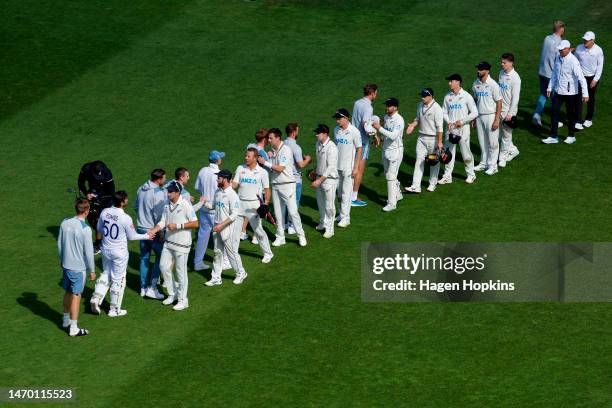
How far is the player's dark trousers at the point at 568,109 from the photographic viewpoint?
76.4 feet

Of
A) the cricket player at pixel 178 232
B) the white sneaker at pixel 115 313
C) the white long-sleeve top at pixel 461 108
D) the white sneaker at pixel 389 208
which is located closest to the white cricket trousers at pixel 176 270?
the cricket player at pixel 178 232

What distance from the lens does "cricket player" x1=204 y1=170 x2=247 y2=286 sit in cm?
1823

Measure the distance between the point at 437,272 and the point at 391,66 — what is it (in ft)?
30.8

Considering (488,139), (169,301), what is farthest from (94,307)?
(488,139)

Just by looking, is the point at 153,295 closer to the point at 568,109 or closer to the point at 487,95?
the point at 487,95

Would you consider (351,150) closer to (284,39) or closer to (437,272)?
(437,272)

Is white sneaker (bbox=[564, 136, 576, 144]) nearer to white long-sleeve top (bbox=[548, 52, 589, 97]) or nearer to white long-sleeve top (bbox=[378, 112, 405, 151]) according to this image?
white long-sleeve top (bbox=[548, 52, 589, 97])

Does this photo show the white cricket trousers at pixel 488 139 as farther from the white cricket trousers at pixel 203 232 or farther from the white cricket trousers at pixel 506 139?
the white cricket trousers at pixel 203 232

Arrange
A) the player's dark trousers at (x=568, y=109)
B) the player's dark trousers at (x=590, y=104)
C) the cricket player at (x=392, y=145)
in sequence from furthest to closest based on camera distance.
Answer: the player's dark trousers at (x=590, y=104)
the player's dark trousers at (x=568, y=109)
the cricket player at (x=392, y=145)

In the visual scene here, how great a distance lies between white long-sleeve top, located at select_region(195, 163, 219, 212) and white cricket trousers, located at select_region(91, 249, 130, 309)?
2046 mm

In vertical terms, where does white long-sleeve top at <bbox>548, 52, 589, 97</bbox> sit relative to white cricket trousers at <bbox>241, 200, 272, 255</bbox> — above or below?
above

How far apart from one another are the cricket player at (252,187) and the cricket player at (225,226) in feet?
1.28

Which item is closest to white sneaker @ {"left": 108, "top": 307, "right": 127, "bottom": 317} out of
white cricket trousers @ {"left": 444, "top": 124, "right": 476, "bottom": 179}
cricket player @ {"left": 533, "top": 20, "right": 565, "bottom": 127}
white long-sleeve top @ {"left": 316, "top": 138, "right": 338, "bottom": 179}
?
white long-sleeve top @ {"left": 316, "top": 138, "right": 338, "bottom": 179}

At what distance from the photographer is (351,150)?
66.9 feet
